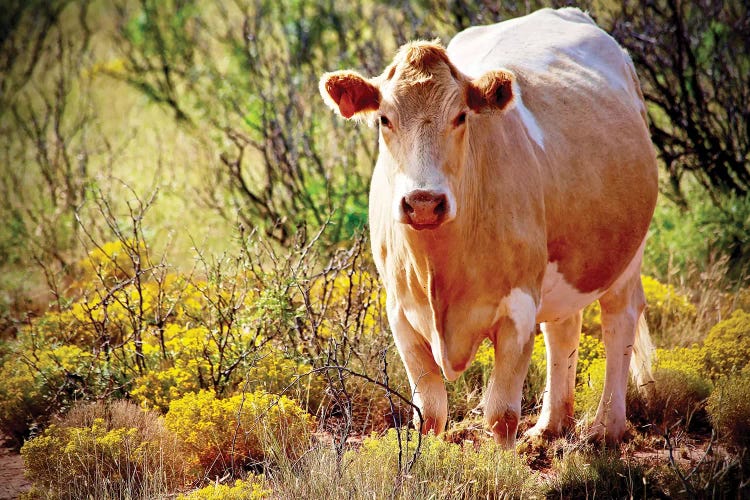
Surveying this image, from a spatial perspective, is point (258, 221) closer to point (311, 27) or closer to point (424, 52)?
point (311, 27)

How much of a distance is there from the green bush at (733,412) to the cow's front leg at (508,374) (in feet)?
4.02

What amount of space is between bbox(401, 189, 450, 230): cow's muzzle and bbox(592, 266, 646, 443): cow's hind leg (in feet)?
6.88

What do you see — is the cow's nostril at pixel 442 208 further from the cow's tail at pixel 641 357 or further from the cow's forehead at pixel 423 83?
the cow's tail at pixel 641 357

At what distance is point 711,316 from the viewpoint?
679 cm

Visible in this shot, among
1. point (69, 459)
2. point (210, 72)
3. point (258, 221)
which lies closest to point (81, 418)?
point (69, 459)

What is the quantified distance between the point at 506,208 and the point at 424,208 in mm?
689

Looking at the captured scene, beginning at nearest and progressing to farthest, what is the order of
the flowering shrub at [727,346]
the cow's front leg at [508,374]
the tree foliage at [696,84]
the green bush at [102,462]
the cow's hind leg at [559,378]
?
the cow's front leg at [508,374], the green bush at [102,462], the cow's hind leg at [559,378], the flowering shrub at [727,346], the tree foliage at [696,84]

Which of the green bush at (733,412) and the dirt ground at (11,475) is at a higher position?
the green bush at (733,412)

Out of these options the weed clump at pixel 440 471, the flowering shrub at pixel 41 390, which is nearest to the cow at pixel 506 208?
the weed clump at pixel 440 471

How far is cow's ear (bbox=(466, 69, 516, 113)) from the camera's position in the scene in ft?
13.2

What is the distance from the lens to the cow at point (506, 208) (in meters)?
4.04

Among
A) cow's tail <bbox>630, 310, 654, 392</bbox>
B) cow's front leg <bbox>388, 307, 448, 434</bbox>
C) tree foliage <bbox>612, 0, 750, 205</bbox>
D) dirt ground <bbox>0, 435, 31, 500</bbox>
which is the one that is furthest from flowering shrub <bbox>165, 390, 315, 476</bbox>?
tree foliage <bbox>612, 0, 750, 205</bbox>

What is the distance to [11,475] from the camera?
16.8ft

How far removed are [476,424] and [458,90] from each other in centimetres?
228
